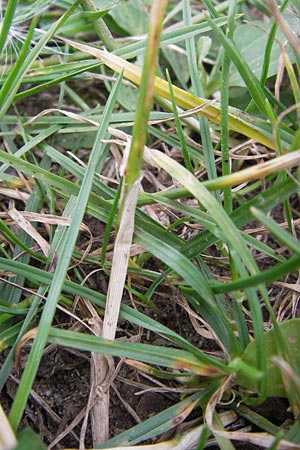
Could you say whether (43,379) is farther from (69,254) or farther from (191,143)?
(191,143)

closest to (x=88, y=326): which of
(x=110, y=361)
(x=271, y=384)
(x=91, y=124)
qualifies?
(x=110, y=361)

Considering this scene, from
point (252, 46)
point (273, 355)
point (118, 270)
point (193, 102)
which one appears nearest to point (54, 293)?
point (118, 270)

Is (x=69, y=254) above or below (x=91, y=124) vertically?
below

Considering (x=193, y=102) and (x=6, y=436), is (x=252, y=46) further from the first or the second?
(x=6, y=436)

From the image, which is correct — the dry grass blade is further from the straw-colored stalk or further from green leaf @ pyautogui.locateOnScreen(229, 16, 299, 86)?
green leaf @ pyautogui.locateOnScreen(229, 16, 299, 86)

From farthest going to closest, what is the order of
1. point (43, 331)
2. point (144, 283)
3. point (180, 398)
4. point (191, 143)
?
point (191, 143) → point (144, 283) → point (180, 398) → point (43, 331)

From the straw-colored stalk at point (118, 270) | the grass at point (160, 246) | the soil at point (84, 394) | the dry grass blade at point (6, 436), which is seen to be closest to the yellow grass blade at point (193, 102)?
the grass at point (160, 246)

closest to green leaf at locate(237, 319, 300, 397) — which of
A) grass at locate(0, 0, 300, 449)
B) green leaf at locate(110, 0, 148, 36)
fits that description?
grass at locate(0, 0, 300, 449)
